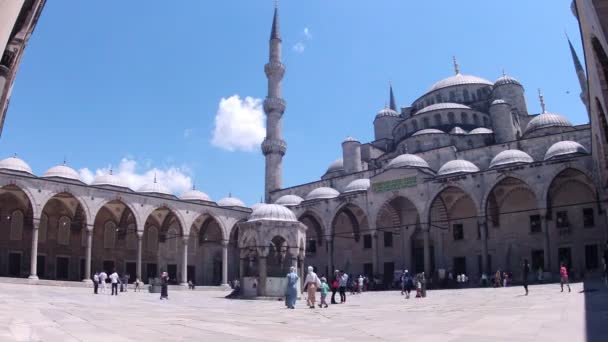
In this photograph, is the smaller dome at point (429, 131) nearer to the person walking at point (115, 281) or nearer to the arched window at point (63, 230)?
the person walking at point (115, 281)

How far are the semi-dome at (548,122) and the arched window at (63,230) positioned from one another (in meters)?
27.0

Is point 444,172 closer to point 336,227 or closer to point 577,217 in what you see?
point 577,217

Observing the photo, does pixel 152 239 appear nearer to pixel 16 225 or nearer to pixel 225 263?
pixel 225 263

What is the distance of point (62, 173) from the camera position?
29.1m

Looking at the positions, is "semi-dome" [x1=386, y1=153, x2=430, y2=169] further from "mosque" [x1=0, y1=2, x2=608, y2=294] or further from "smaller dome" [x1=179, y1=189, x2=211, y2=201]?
"smaller dome" [x1=179, y1=189, x2=211, y2=201]

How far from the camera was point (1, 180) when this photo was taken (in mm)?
22578

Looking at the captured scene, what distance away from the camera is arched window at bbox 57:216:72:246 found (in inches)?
1138

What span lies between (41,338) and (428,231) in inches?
882

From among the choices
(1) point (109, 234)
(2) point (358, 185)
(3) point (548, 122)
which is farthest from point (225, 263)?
(3) point (548, 122)

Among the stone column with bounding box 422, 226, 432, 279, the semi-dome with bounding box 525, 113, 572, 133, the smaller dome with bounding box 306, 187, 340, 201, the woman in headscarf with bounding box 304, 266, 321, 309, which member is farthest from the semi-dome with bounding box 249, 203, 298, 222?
the semi-dome with bounding box 525, 113, 572, 133

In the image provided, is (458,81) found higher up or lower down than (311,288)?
higher up

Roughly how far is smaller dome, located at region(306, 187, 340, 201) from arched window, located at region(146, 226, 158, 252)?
388 inches

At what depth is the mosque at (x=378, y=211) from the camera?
23.5 metres

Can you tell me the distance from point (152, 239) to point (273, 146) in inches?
381
